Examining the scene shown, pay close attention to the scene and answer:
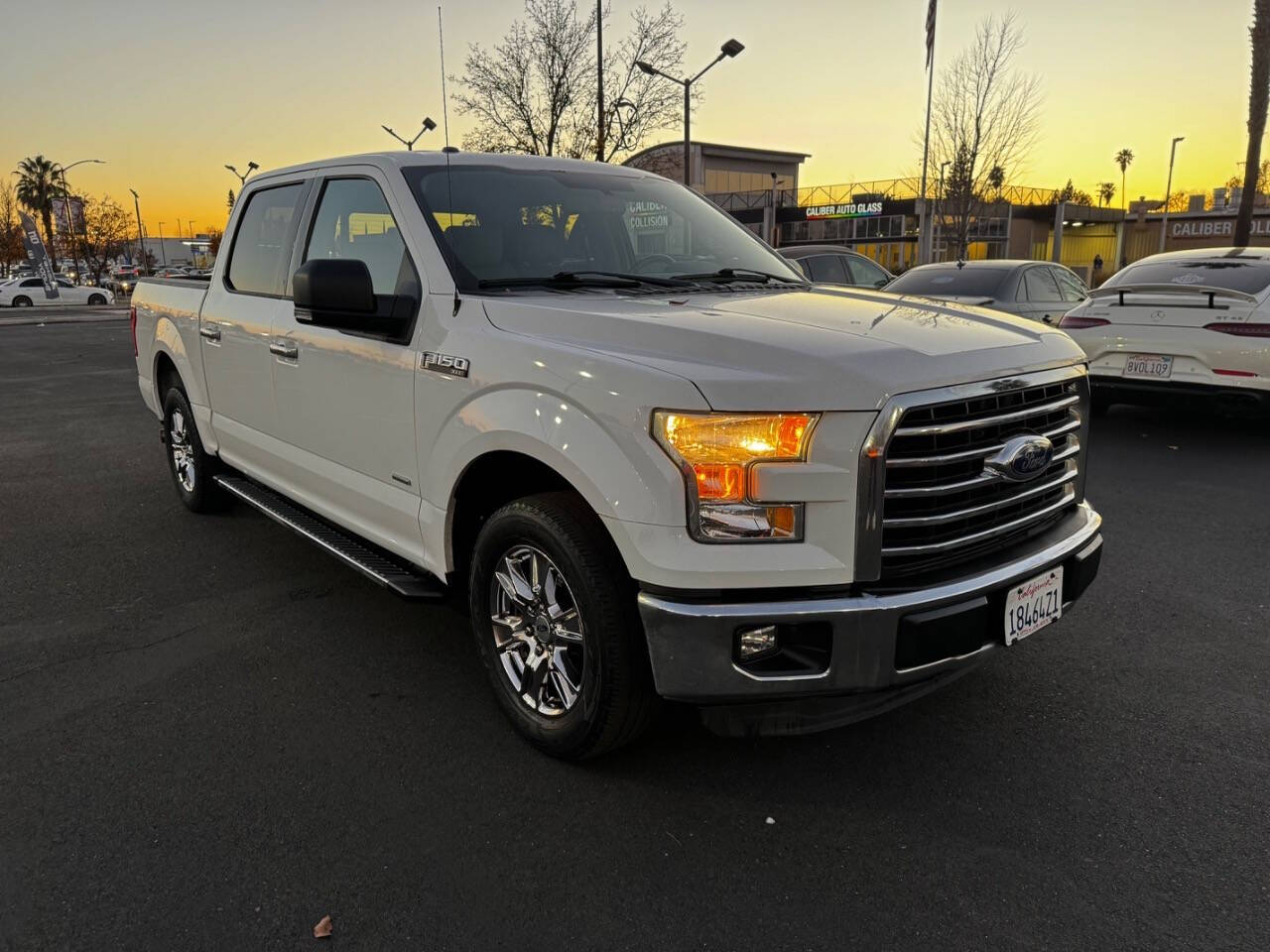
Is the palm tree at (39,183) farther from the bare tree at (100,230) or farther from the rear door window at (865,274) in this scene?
the rear door window at (865,274)

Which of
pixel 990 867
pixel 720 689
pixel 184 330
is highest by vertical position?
pixel 184 330

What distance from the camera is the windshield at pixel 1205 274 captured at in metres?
7.24

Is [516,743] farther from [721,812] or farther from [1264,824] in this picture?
[1264,824]

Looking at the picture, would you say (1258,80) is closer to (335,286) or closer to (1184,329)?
(1184,329)

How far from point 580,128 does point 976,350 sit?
25.6 m

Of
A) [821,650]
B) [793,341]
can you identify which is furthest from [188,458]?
[821,650]

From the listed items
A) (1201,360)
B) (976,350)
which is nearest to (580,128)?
(1201,360)

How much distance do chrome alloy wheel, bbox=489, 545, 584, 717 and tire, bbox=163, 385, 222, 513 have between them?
3.21 m

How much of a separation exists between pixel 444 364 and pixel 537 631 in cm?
95

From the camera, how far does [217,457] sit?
537cm

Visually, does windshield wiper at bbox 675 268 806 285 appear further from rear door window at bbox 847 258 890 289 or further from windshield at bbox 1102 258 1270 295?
rear door window at bbox 847 258 890 289

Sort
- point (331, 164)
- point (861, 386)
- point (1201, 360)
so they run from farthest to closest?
point (1201, 360), point (331, 164), point (861, 386)

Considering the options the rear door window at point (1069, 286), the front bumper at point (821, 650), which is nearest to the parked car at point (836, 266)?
the rear door window at point (1069, 286)

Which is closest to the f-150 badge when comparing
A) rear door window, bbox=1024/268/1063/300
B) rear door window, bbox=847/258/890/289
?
rear door window, bbox=1024/268/1063/300
